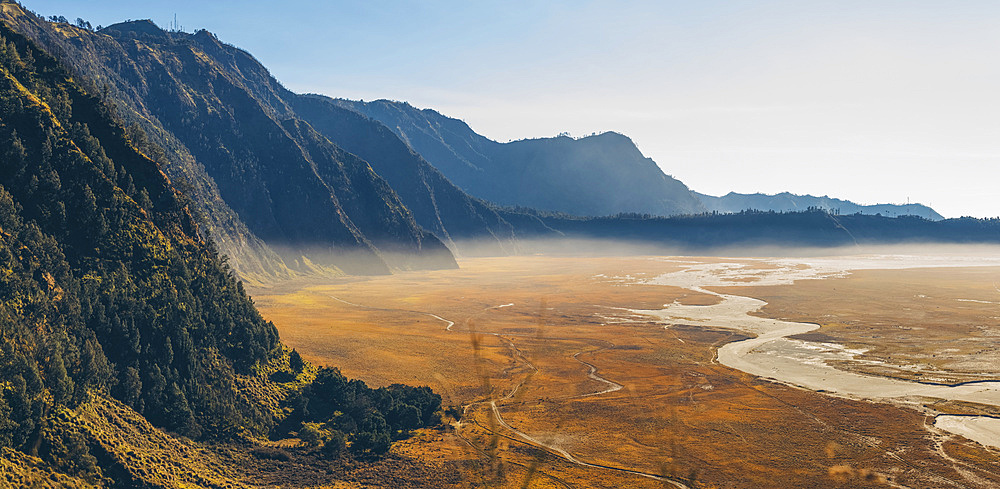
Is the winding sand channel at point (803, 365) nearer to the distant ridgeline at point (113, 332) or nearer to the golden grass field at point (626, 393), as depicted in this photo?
the golden grass field at point (626, 393)

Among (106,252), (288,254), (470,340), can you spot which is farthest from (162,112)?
(106,252)

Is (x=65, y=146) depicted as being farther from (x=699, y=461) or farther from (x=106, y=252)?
(x=699, y=461)

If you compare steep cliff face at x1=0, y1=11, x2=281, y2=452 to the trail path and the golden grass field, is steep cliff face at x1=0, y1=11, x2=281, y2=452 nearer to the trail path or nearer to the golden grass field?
the golden grass field

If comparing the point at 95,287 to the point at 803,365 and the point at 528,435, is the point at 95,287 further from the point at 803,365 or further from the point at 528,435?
the point at 803,365

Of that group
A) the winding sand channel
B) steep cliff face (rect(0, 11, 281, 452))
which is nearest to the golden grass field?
the winding sand channel

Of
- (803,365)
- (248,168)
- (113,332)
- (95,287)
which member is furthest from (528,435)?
(248,168)
